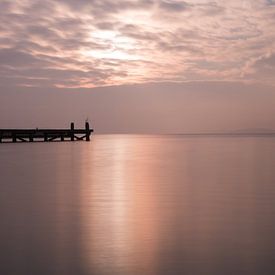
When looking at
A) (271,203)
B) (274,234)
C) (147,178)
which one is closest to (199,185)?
(147,178)

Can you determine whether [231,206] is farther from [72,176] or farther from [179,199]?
[72,176]

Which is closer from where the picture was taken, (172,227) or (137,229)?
(137,229)

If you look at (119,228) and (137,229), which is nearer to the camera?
(137,229)

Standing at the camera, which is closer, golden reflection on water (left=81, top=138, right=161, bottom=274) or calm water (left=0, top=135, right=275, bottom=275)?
calm water (left=0, top=135, right=275, bottom=275)

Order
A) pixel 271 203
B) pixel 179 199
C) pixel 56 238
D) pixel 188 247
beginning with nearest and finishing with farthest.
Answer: pixel 188 247 → pixel 56 238 → pixel 271 203 → pixel 179 199

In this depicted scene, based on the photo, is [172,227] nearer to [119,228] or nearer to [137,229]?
[137,229]

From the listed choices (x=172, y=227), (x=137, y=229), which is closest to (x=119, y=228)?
(x=137, y=229)

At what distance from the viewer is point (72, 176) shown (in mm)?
17969

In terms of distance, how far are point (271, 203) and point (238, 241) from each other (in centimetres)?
432

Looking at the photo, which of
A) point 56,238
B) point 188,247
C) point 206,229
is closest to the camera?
point 188,247

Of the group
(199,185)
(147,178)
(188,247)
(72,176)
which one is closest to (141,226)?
(188,247)

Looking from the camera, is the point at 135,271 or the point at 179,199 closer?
the point at 135,271

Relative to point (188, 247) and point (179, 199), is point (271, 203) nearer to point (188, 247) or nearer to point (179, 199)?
point (179, 199)

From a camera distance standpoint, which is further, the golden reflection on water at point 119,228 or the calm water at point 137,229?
the golden reflection on water at point 119,228
